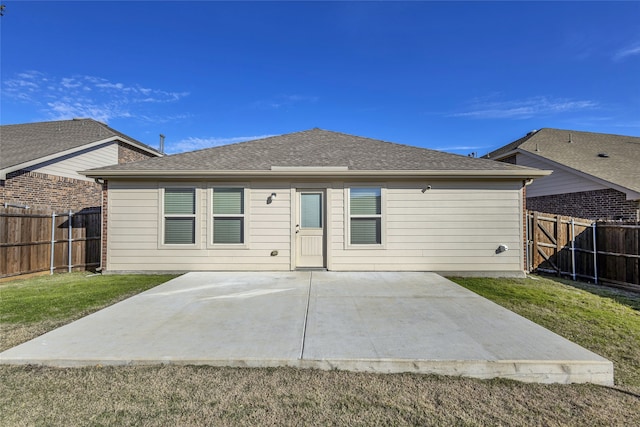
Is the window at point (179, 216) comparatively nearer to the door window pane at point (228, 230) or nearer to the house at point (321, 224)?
the house at point (321, 224)

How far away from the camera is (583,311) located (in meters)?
4.70

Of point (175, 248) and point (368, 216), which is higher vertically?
point (368, 216)

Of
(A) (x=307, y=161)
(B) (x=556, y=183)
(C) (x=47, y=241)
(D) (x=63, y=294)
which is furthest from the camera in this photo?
(B) (x=556, y=183)

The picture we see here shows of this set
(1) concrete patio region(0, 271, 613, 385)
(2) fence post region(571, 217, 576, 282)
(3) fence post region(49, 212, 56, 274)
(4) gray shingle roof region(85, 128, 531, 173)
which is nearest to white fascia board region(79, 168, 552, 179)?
(4) gray shingle roof region(85, 128, 531, 173)

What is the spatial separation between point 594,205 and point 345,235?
9.99 metres

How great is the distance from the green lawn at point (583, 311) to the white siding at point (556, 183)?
6125 millimetres

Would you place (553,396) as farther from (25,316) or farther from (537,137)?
→ (537,137)

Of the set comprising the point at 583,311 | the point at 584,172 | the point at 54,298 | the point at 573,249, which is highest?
the point at 584,172

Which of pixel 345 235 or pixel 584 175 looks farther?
pixel 584 175

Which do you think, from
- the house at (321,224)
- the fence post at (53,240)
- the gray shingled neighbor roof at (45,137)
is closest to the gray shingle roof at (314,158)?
the house at (321,224)

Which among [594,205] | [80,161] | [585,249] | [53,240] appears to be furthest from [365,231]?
[80,161]

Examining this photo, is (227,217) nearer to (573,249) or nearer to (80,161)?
(573,249)

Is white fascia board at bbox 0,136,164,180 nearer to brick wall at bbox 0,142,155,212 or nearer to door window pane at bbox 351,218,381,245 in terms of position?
brick wall at bbox 0,142,155,212

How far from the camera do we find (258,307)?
4465 millimetres
